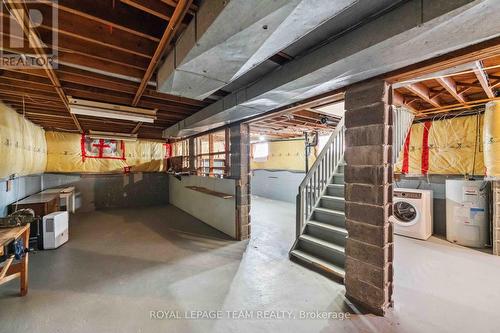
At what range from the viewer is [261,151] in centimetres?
912

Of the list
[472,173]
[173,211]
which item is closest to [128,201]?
[173,211]

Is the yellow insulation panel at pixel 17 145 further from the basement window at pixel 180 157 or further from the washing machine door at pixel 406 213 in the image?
the washing machine door at pixel 406 213

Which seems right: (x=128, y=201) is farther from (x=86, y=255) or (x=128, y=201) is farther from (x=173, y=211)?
(x=86, y=255)

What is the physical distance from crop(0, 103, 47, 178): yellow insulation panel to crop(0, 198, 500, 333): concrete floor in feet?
5.06

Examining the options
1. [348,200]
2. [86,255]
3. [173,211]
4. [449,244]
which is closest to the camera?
[348,200]

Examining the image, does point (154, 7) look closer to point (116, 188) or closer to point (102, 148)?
point (102, 148)

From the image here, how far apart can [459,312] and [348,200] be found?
1.40 m

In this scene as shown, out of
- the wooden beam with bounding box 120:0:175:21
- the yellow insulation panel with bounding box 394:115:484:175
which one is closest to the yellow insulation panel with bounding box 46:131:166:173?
the wooden beam with bounding box 120:0:175:21

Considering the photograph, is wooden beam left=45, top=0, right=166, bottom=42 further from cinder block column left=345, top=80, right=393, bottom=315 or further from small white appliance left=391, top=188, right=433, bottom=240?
small white appliance left=391, top=188, right=433, bottom=240

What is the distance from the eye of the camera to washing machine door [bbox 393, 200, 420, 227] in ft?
12.8

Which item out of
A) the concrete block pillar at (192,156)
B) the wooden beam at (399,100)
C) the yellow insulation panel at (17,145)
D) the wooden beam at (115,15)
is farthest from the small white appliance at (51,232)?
the wooden beam at (399,100)

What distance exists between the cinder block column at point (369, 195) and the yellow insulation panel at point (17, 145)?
4.62 m

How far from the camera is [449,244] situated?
3582 mm

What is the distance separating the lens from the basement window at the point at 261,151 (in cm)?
883
